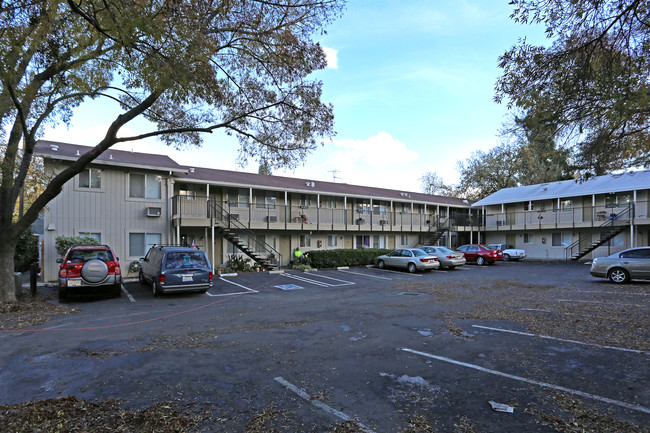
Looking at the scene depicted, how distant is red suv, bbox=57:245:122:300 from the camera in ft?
36.0

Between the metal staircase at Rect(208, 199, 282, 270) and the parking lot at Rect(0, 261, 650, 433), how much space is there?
8.99 meters

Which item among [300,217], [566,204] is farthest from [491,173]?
[300,217]

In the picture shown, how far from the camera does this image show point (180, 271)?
1195 cm

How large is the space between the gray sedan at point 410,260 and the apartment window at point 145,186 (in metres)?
14.0

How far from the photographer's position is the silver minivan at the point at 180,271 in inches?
464

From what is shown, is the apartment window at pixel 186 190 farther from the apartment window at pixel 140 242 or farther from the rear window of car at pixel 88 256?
the rear window of car at pixel 88 256

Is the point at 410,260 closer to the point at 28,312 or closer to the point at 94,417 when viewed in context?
the point at 28,312

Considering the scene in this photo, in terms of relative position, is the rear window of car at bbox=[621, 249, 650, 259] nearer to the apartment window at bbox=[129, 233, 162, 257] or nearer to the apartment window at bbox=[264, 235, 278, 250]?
the apartment window at bbox=[264, 235, 278, 250]

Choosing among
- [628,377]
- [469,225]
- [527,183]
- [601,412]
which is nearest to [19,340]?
[601,412]

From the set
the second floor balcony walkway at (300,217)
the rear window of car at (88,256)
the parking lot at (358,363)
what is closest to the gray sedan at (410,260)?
the second floor balcony walkway at (300,217)

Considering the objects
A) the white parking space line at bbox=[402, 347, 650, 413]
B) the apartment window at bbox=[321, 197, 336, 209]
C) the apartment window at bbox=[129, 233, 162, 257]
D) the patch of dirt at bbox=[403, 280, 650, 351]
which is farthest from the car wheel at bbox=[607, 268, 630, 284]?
the apartment window at bbox=[129, 233, 162, 257]

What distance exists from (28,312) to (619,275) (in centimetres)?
2065

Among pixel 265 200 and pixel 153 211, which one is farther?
pixel 265 200

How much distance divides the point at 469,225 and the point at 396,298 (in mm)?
23881
